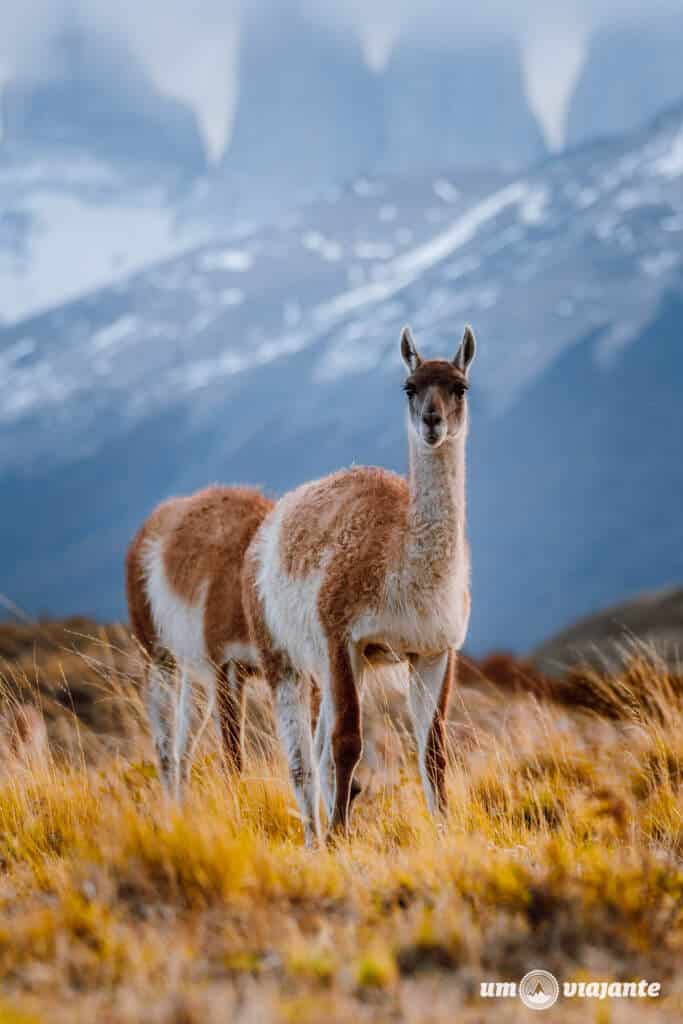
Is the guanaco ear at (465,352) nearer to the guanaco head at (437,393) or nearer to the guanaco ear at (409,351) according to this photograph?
the guanaco head at (437,393)

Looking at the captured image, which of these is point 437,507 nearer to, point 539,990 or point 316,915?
point 316,915

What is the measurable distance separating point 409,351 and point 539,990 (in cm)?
334

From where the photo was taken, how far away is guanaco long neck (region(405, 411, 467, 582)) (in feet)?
17.3

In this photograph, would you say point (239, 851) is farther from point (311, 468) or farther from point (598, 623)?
point (311, 468)

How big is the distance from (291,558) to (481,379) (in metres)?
178

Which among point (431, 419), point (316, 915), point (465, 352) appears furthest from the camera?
point (465, 352)

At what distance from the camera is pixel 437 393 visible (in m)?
5.41

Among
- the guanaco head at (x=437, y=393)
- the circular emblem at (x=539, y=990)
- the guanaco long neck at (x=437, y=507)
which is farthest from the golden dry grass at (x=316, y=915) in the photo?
the guanaco head at (x=437, y=393)

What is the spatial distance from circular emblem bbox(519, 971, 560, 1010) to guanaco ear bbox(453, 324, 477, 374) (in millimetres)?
3124

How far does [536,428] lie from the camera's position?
171 metres

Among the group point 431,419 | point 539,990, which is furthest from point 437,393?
point 539,990

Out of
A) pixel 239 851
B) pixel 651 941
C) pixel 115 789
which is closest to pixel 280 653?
pixel 115 789

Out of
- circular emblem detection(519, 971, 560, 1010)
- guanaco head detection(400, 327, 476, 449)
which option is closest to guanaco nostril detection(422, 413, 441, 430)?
guanaco head detection(400, 327, 476, 449)

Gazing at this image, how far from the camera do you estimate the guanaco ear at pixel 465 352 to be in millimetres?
5688
